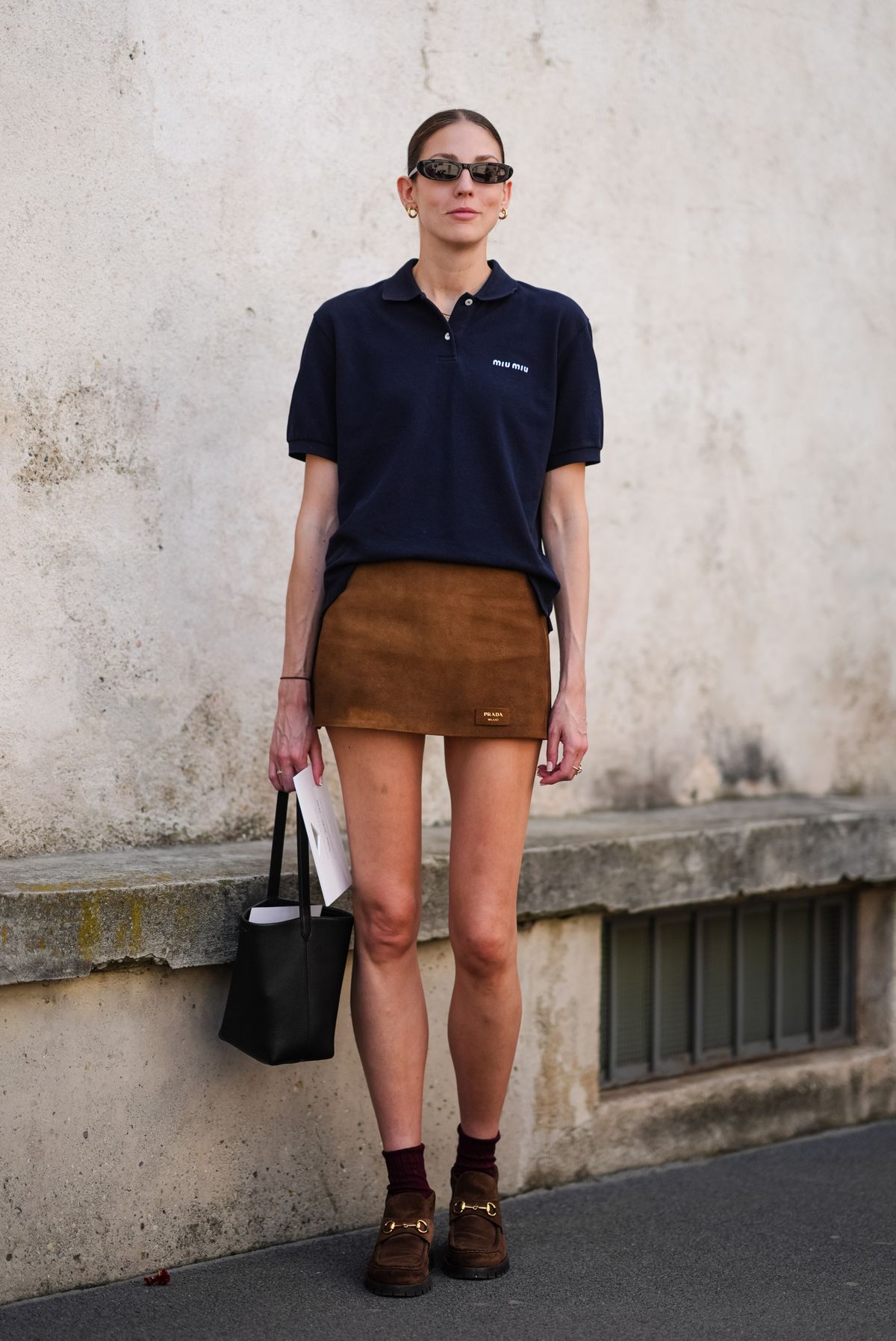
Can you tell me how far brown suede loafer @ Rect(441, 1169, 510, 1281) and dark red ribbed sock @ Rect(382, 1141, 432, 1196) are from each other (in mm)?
81

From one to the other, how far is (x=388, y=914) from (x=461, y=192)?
54.3 inches

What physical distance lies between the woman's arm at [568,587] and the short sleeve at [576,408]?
0.11 ft

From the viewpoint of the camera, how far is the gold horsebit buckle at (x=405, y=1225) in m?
2.95

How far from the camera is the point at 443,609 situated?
2.89 meters

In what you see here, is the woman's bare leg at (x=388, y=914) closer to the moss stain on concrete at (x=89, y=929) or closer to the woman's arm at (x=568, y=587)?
the woman's arm at (x=568, y=587)

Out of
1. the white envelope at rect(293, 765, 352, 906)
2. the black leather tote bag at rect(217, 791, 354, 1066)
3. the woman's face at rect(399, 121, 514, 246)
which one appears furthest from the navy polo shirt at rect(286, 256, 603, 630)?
the black leather tote bag at rect(217, 791, 354, 1066)

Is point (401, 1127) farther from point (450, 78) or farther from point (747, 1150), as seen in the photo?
point (450, 78)

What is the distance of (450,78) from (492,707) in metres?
1.82

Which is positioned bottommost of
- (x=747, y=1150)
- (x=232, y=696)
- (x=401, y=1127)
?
(x=747, y=1150)

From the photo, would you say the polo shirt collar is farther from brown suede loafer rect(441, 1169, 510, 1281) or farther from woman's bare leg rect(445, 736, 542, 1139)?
brown suede loafer rect(441, 1169, 510, 1281)

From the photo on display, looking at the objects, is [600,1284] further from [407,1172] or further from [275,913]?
[275,913]

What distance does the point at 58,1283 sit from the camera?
2947 mm

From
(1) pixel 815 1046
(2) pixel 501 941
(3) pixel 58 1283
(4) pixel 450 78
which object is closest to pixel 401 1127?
A: (2) pixel 501 941

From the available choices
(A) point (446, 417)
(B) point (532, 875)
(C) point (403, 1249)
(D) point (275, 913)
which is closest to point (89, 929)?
(D) point (275, 913)
